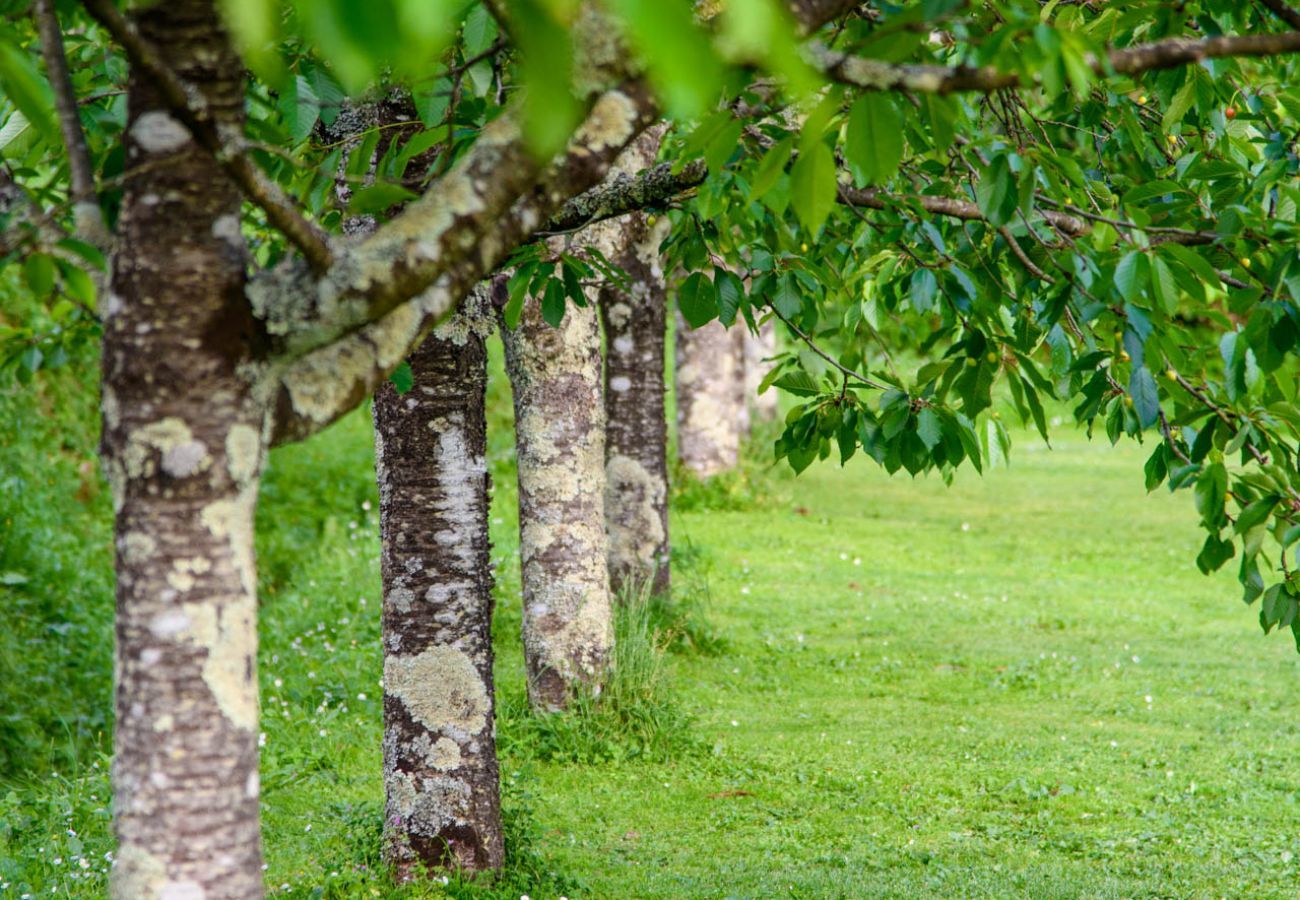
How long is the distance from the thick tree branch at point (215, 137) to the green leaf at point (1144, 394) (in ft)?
5.59

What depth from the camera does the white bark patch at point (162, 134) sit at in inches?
74.7

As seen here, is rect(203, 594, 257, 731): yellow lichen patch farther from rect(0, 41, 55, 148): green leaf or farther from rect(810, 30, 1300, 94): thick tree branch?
rect(810, 30, 1300, 94): thick tree branch

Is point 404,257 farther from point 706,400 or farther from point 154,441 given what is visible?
point 706,400

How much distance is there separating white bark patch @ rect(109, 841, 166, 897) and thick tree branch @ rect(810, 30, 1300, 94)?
1584 mm

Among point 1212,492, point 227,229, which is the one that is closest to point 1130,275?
point 1212,492

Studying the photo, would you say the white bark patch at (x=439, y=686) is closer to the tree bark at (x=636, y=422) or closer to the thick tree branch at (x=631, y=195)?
the thick tree branch at (x=631, y=195)

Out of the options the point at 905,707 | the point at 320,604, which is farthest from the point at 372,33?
the point at 320,604

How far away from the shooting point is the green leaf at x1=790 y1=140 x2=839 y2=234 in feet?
6.16

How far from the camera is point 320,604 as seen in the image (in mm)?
9141

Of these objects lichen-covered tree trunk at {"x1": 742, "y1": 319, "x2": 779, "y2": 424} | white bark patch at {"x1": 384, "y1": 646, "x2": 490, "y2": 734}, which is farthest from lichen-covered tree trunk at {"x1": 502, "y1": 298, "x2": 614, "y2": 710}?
lichen-covered tree trunk at {"x1": 742, "y1": 319, "x2": 779, "y2": 424}

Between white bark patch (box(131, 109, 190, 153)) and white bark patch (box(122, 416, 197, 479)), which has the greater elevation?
white bark patch (box(131, 109, 190, 153))

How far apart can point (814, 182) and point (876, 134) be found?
142 mm

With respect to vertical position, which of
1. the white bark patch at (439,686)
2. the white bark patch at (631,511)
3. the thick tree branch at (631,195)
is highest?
the thick tree branch at (631,195)

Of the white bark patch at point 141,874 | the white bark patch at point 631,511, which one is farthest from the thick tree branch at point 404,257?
the white bark patch at point 631,511
